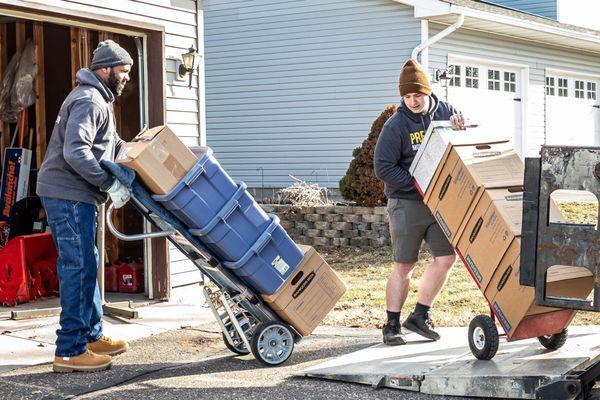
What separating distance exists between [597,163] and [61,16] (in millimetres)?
4950

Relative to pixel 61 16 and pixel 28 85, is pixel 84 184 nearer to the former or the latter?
pixel 61 16

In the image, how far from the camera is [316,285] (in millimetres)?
6102

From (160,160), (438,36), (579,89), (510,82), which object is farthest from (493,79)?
(160,160)

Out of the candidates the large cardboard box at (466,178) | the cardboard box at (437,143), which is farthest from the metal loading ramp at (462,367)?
the cardboard box at (437,143)

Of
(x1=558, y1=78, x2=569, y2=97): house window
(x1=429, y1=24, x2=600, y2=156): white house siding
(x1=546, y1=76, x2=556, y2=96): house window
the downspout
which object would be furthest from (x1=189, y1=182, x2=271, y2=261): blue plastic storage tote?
(x1=558, y1=78, x2=569, y2=97): house window

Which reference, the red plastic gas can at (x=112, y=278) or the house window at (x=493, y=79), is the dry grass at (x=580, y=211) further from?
the red plastic gas can at (x=112, y=278)

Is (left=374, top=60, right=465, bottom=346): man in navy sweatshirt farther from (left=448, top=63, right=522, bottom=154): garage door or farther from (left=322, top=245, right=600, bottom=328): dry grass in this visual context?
(left=448, top=63, right=522, bottom=154): garage door

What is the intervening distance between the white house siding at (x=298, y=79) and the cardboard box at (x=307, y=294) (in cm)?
1017

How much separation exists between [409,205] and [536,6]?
16.5 m

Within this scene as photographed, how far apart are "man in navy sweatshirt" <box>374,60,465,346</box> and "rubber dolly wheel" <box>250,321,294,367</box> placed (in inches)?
29.1

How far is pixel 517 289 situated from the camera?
16.8ft

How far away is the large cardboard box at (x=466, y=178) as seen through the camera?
215 inches

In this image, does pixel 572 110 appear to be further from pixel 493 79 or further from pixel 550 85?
pixel 493 79

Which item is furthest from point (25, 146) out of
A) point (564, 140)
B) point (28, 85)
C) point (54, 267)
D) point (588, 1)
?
point (588, 1)
